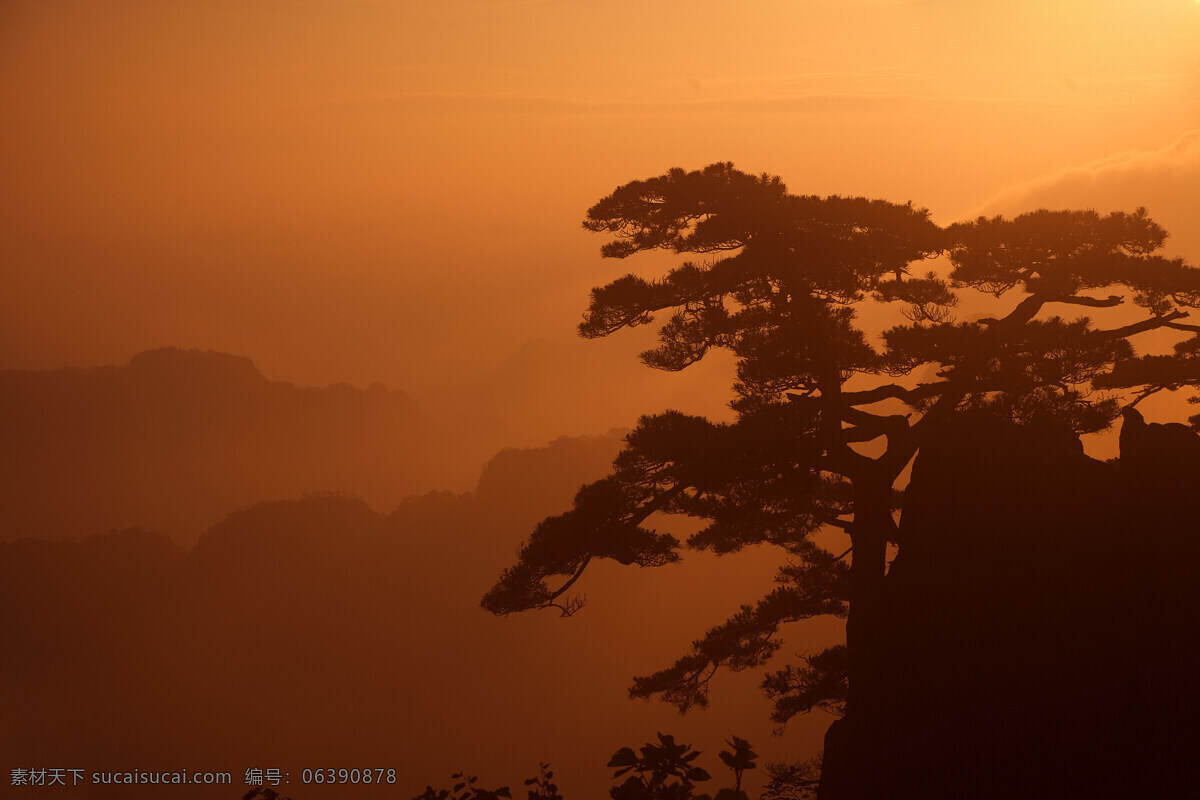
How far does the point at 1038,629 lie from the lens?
8531 millimetres

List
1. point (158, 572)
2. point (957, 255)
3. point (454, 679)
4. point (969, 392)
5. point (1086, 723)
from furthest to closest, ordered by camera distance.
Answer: point (158, 572), point (454, 679), point (957, 255), point (969, 392), point (1086, 723)

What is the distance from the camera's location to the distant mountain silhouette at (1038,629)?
8016 millimetres

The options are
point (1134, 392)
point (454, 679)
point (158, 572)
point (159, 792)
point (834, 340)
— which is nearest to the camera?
point (834, 340)

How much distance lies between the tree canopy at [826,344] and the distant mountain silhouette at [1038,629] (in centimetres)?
133

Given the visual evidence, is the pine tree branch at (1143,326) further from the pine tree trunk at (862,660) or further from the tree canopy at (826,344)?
the pine tree trunk at (862,660)

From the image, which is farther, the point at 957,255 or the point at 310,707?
the point at 310,707

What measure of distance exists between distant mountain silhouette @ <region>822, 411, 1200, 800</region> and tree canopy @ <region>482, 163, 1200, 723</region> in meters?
1.33

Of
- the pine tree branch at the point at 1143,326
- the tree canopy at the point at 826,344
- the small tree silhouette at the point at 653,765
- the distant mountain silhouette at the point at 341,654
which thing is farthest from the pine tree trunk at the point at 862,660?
the distant mountain silhouette at the point at 341,654

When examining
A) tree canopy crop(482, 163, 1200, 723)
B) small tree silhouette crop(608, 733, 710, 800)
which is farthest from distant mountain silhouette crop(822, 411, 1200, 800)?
small tree silhouette crop(608, 733, 710, 800)

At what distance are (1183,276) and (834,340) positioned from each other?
5446 mm

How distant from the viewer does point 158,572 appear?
185 metres

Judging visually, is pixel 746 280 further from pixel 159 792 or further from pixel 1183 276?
pixel 159 792

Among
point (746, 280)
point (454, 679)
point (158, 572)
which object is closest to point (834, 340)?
point (746, 280)

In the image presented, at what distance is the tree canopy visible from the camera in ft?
37.3
